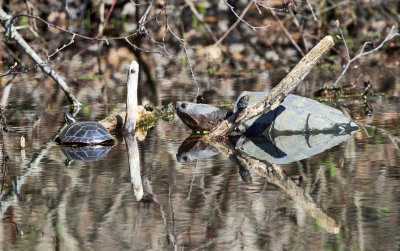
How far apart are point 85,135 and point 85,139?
69 mm

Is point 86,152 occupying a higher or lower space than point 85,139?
lower

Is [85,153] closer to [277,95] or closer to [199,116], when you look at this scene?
[199,116]

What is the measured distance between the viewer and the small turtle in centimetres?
1039

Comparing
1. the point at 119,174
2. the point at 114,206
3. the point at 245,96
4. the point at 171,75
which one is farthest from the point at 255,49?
the point at 114,206

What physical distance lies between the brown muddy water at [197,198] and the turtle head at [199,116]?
0.25 m

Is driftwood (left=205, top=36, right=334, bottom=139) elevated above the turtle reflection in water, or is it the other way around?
driftwood (left=205, top=36, right=334, bottom=139)

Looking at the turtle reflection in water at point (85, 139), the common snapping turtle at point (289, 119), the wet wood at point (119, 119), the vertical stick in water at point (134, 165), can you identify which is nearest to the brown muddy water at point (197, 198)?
the vertical stick in water at point (134, 165)

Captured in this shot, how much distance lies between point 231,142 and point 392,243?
187 inches

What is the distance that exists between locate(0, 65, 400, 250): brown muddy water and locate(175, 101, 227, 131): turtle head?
246mm

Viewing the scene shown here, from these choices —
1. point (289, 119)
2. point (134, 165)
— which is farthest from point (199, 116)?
point (134, 165)

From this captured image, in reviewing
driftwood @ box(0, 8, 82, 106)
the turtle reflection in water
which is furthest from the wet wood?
driftwood @ box(0, 8, 82, 106)

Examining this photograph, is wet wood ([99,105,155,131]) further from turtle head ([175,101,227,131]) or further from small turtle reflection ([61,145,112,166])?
small turtle reflection ([61,145,112,166])

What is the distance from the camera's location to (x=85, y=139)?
34.0ft

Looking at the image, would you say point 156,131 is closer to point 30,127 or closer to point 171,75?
point 30,127
